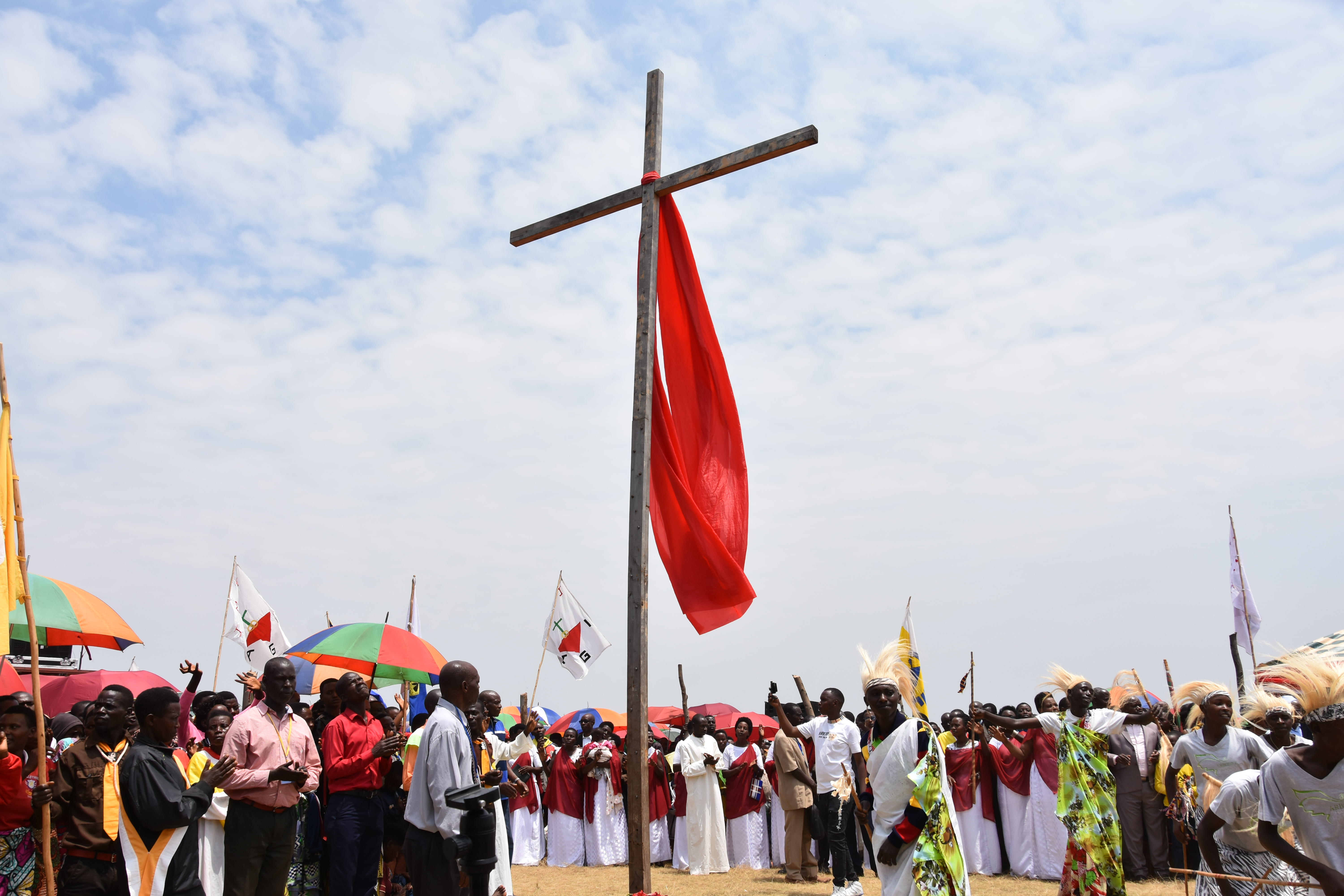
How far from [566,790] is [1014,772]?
264 inches

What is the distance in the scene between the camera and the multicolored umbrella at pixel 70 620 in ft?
33.6

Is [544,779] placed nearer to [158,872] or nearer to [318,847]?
[318,847]

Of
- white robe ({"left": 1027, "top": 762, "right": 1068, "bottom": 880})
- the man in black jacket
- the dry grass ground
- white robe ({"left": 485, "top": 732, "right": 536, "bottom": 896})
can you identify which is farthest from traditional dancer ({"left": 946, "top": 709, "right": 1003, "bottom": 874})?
the man in black jacket

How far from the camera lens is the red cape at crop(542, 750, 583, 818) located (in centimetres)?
1512

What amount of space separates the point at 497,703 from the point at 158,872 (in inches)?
241

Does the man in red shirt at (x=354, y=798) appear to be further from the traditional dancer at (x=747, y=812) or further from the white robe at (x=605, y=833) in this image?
the traditional dancer at (x=747, y=812)

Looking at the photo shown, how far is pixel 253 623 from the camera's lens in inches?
568

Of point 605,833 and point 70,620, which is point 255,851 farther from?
point 605,833

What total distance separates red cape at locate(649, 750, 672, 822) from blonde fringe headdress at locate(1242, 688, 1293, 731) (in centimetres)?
967

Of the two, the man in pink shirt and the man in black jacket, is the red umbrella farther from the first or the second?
the man in black jacket

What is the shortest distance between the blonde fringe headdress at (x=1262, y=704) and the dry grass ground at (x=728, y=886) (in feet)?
17.2

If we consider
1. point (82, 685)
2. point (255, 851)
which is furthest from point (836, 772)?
point (82, 685)

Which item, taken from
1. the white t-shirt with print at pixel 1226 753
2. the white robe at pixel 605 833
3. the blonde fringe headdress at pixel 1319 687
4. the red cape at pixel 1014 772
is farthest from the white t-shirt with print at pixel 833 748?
the blonde fringe headdress at pixel 1319 687

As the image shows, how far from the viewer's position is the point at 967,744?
13531 mm
